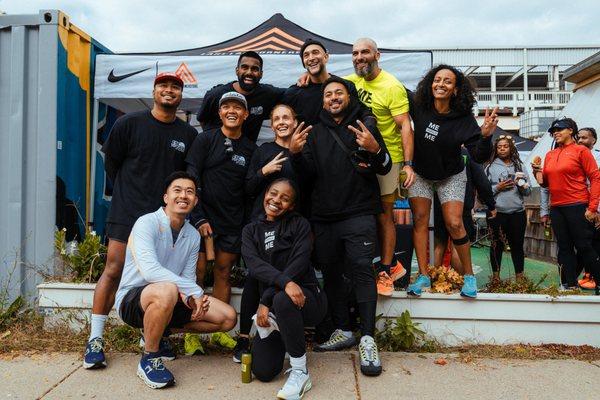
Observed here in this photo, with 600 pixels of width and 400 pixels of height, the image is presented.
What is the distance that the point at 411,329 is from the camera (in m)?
3.81

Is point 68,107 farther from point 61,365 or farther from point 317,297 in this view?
point 317,297

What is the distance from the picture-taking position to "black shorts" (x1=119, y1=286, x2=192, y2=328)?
10.5ft

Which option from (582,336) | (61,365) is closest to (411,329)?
(582,336)

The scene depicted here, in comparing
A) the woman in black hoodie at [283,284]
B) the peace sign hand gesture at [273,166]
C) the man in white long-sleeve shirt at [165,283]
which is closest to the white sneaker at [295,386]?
the woman in black hoodie at [283,284]

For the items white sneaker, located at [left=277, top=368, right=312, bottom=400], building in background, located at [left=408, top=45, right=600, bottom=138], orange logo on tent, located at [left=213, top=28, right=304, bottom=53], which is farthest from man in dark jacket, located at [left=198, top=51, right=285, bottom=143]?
building in background, located at [left=408, top=45, right=600, bottom=138]

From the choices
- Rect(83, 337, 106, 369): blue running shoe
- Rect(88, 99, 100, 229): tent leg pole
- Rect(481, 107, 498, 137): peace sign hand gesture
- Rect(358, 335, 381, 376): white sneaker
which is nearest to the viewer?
Rect(358, 335, 381, 376): white sneaker

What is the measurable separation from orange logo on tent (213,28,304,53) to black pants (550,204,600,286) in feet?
14.5

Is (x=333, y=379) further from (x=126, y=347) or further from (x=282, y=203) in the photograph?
(x=126, y=347)

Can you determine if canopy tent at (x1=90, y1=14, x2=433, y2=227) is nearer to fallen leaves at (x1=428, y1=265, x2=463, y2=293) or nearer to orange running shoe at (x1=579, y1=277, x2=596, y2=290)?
fallen leaves at (x1=428, y1=265, x2=463, y2=293)

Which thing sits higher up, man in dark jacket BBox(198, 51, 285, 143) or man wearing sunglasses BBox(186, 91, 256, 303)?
man in dark jacket BBox(198, 51, 285, 143)

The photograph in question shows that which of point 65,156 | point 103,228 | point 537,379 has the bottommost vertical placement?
point 537,379

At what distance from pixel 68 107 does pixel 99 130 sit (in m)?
0.89

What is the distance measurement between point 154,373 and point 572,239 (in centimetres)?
451

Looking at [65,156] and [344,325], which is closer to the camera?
[344,325]
